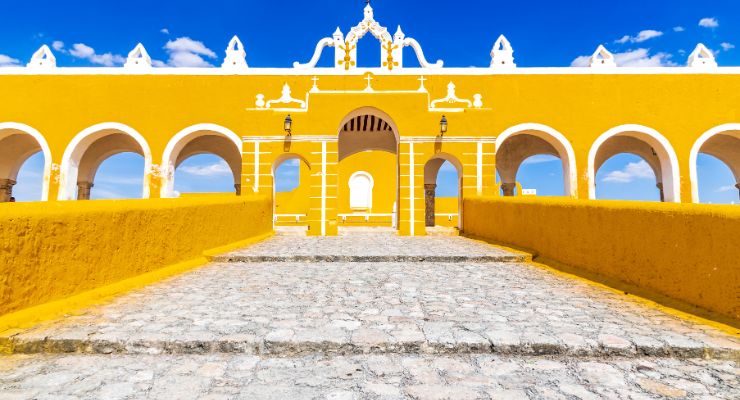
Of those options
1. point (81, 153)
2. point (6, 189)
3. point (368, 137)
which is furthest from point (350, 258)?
point (6, 189)

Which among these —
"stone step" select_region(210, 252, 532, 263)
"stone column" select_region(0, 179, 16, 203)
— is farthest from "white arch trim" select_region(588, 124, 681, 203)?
"stone column" select_region(0, 179, 16, 203)

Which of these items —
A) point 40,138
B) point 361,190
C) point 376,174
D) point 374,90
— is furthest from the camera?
point 376,174

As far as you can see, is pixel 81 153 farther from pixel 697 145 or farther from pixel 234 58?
pixel 697 145

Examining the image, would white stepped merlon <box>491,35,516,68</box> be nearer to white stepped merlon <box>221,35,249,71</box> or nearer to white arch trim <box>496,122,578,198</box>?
white arch trim <box>496,122,578,198</box>

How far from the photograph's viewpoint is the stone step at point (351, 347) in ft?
8.55

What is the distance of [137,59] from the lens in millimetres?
13664

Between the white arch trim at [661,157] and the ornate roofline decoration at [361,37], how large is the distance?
6.65m

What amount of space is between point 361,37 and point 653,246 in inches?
480

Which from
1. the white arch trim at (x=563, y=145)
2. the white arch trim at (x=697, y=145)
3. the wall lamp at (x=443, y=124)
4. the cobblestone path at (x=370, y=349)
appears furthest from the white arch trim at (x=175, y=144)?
the white arch trim at (x=697, y=145)

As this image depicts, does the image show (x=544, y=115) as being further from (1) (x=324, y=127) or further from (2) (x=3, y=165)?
(2) (x=3, y=165)

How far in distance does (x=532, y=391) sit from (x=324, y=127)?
33.8 feet

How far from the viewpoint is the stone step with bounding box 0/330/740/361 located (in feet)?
8.55

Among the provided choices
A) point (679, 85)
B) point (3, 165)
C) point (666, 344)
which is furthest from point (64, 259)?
point (679, 85)

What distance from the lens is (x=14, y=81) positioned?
13188 millimetres
